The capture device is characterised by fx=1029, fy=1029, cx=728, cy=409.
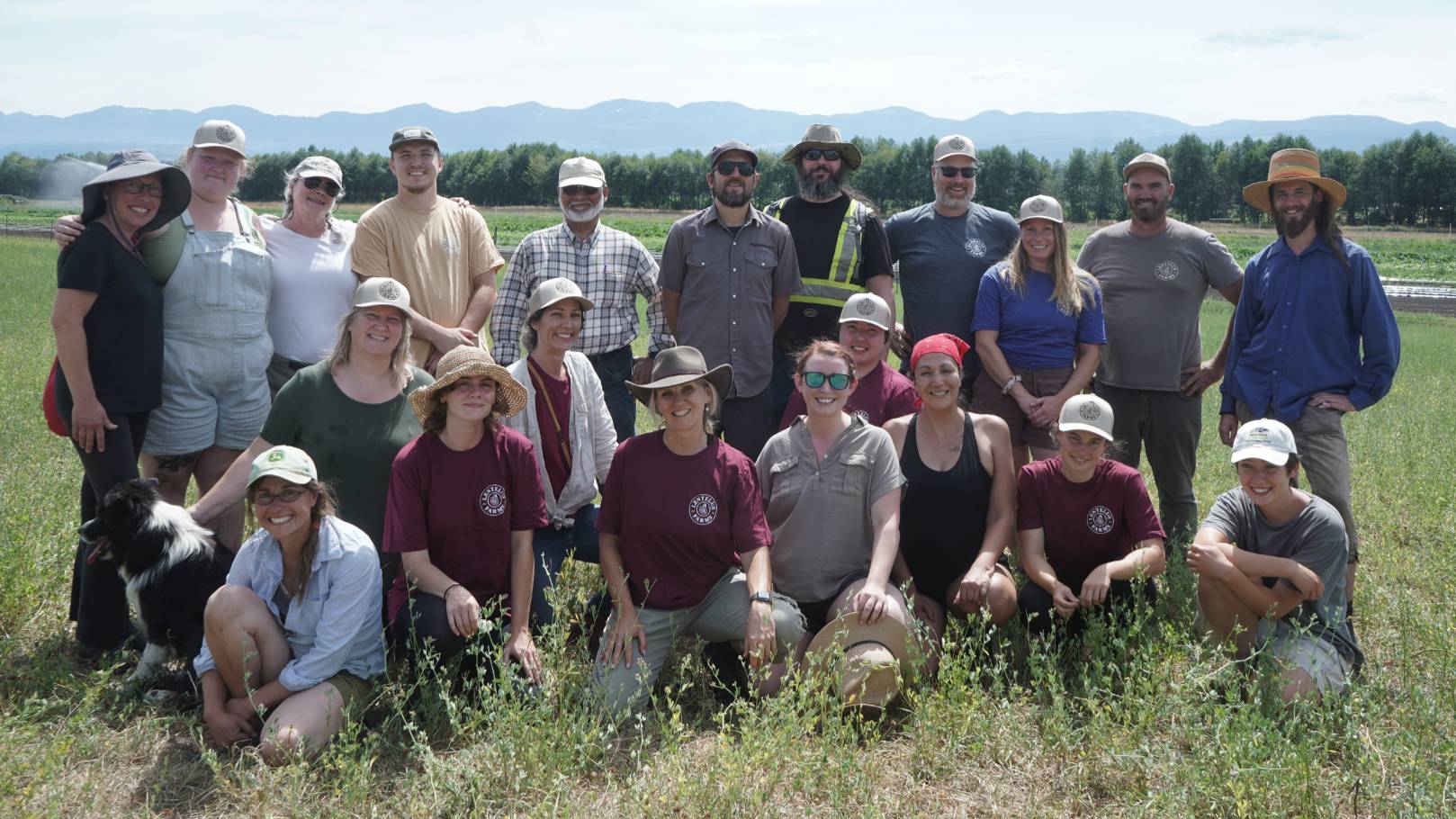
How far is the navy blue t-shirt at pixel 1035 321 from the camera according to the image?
19.7 feet

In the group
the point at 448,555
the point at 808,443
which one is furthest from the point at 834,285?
the point at 448,555

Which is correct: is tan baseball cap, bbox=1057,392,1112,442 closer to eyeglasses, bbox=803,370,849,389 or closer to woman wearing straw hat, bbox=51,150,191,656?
eyeglasses, bbox=803,370,849,389

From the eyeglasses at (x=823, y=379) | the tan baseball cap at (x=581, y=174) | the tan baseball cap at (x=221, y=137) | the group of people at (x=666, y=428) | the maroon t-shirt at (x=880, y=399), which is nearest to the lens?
A: the group of people at (x=666, y=428)

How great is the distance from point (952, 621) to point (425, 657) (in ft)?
7.56

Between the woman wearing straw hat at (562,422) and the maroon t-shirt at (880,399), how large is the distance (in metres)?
1.04

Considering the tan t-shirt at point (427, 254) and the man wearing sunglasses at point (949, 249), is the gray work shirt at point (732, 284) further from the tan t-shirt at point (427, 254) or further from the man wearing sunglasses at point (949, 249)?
the tan t-shirt at point (427, 254)

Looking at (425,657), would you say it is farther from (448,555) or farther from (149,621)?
(149,621)

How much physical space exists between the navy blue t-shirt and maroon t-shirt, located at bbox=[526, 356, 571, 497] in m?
2.52

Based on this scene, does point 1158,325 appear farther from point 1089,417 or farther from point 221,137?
point 221,137

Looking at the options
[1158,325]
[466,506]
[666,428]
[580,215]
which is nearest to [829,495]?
[666,428]

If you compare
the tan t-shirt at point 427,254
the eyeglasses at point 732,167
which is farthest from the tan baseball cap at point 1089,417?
the tan t-shirt at point 427,254

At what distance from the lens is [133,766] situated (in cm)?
402

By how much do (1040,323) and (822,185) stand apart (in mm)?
1618

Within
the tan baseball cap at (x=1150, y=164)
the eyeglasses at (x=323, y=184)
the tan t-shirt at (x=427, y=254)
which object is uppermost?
the tan baseball cap at (x=1150, y=164)
